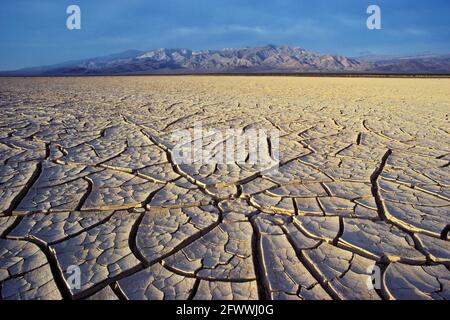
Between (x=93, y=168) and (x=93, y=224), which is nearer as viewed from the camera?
(x=93, y=224)

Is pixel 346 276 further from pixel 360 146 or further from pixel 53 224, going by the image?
pixel 360 146

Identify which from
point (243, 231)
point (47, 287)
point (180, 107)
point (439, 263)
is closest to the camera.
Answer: point (47, 287)

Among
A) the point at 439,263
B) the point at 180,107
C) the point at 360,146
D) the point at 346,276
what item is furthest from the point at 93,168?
the point at 180,107

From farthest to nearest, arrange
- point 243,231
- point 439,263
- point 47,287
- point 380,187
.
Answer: point 380,187 < point 243,231 < point 439,263 < point 47,287

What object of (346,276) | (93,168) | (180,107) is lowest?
(346,276)

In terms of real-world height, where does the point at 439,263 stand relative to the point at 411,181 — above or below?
below

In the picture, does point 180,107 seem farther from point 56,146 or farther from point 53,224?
point 53,224

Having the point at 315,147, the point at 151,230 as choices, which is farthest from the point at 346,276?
the point at 315,147
